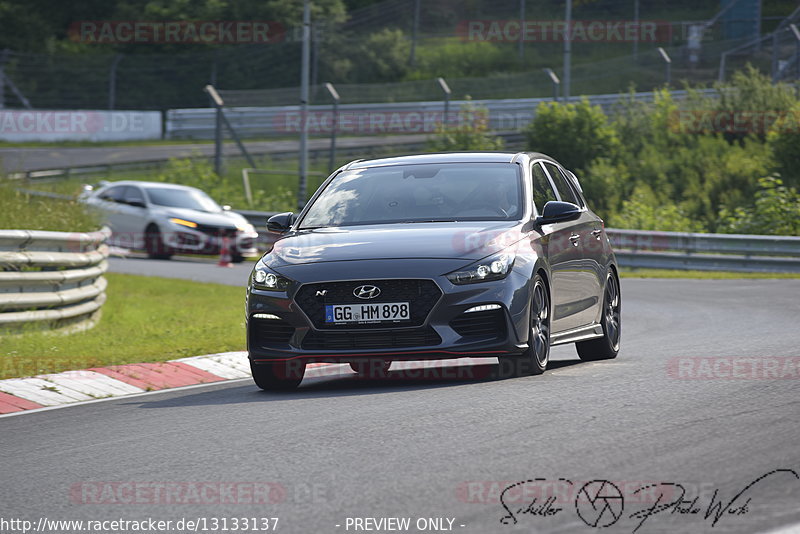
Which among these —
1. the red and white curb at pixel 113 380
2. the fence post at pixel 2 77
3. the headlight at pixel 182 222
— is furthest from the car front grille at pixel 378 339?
the fence post at pixel 2 77

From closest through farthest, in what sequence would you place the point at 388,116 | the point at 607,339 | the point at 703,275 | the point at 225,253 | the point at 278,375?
the point at 278,375 → the point at 607,339 → the point at 703,275 → the point at 225,253 → the point at 388,116

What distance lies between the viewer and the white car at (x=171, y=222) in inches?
1101

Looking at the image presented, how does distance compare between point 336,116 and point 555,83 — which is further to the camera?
point 555,83

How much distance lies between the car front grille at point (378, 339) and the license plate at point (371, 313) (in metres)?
0.08

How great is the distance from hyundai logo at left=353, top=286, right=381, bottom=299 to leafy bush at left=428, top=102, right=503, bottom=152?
28.9 metres

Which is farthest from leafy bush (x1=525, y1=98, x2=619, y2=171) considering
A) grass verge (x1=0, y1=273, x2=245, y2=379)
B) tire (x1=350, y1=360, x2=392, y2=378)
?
tire (x1=350, y1=360, x2=392, y2=378)

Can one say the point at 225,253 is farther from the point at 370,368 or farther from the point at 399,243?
the point at 399,243

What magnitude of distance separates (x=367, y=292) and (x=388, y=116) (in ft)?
107

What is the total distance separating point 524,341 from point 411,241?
1.02 metres

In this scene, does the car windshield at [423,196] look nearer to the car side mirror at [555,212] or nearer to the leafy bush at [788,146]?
the car side mirror at [555,212]

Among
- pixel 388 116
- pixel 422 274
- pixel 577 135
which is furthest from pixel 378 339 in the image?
pixel 388 116

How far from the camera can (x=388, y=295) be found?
8953 mm

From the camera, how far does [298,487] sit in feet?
19.1
